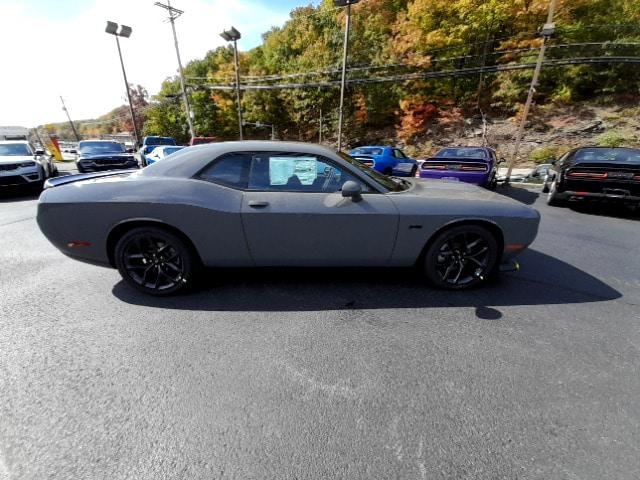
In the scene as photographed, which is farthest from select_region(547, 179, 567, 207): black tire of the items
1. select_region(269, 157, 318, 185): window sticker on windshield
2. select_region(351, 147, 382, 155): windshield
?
select_region(269, 157, 318, 185): window sticker on windshield

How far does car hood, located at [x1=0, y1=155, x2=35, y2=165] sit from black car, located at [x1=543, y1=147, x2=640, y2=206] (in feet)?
41.3

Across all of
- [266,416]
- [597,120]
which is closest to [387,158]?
[266,416]

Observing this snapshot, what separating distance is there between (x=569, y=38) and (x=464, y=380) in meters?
33.2

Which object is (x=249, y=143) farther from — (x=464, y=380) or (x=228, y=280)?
(x=464, y=380)

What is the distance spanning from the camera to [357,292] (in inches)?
116

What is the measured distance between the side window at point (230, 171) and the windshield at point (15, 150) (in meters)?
9.03

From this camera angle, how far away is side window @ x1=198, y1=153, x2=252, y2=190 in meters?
2.74

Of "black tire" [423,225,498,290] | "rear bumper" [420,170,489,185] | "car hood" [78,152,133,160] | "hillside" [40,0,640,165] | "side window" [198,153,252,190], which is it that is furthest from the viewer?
"hillside" [40,0,640,165]

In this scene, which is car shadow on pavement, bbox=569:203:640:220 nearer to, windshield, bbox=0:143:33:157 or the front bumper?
the front bumper

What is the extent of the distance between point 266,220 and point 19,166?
8.56m

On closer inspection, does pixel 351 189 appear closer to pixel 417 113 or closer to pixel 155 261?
pixel 155 261

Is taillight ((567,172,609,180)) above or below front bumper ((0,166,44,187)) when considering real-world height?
above

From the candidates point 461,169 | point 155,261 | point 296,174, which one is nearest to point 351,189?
point 296,174

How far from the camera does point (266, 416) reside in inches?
64.7
